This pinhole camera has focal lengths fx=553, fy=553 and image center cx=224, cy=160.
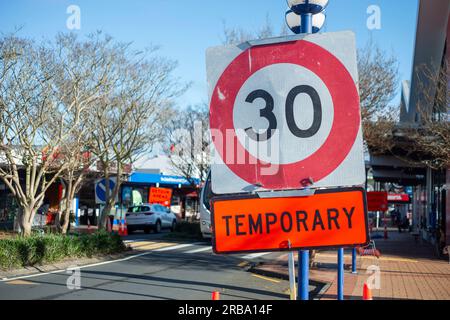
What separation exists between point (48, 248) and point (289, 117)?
37.4 feet

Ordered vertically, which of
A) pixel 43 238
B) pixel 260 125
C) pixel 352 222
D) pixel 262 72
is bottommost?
pixel 43 238

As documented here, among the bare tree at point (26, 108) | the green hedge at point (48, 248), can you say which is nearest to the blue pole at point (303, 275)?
the green hedge at point (48, 248)

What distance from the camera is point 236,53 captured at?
2.99m

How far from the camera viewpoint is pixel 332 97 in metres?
2.85

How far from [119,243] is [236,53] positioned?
48.8 feet

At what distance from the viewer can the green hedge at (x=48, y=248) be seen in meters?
12.0

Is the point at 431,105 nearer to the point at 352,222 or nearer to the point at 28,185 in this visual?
the point at 28,185

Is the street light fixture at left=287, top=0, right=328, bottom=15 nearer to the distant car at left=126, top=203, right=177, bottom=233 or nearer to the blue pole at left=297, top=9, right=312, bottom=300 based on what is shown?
the blue pole at left=297, top=9, right=312, bottom=300

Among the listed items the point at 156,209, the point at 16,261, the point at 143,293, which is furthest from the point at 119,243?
the point at 156,209

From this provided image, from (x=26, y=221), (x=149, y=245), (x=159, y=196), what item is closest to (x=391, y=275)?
(x=26, y=221)

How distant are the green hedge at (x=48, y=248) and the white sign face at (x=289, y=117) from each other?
33.4 feet

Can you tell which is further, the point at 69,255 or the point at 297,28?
the point at 69,255

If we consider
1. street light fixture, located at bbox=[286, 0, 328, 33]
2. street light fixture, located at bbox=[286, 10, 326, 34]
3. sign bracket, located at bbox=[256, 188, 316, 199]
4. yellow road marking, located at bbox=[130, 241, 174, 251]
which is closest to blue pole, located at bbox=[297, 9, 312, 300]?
sign bracket, located at bbox=[256, 188, 316, 199]

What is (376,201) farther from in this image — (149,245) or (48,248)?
(48,248)
